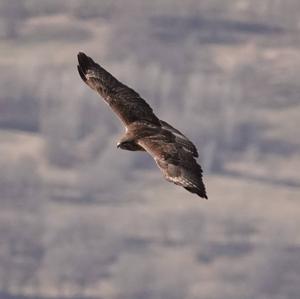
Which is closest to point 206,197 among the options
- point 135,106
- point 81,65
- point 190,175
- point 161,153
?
point 190,175

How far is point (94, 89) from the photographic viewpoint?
265 feet

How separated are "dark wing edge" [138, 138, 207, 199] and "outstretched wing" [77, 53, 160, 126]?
25.8 feet

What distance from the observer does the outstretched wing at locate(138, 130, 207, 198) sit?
60981mm

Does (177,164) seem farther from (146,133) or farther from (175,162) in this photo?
(146,133)

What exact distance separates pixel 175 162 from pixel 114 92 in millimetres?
17726

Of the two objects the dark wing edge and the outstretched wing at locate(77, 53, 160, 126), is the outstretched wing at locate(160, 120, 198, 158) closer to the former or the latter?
the dark wing edge

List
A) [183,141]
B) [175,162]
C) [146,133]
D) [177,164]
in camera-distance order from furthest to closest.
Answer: [146,133] < [183,141] < [175,162] < [177,164]

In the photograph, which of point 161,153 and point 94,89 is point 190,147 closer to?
point 161,153

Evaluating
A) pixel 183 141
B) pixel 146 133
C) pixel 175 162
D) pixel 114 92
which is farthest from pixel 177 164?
pixel 114 92

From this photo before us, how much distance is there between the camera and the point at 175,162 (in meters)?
64.2

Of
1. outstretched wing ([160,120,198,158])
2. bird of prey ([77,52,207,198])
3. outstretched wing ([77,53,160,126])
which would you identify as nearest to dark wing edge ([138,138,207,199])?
bird of prey ([77,52,207,198])

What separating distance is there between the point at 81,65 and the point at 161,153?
17.7 m

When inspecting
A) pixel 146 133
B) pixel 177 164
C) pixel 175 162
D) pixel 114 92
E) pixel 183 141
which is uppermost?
pixel 114 92

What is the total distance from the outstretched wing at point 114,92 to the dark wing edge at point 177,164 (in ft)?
25.8
